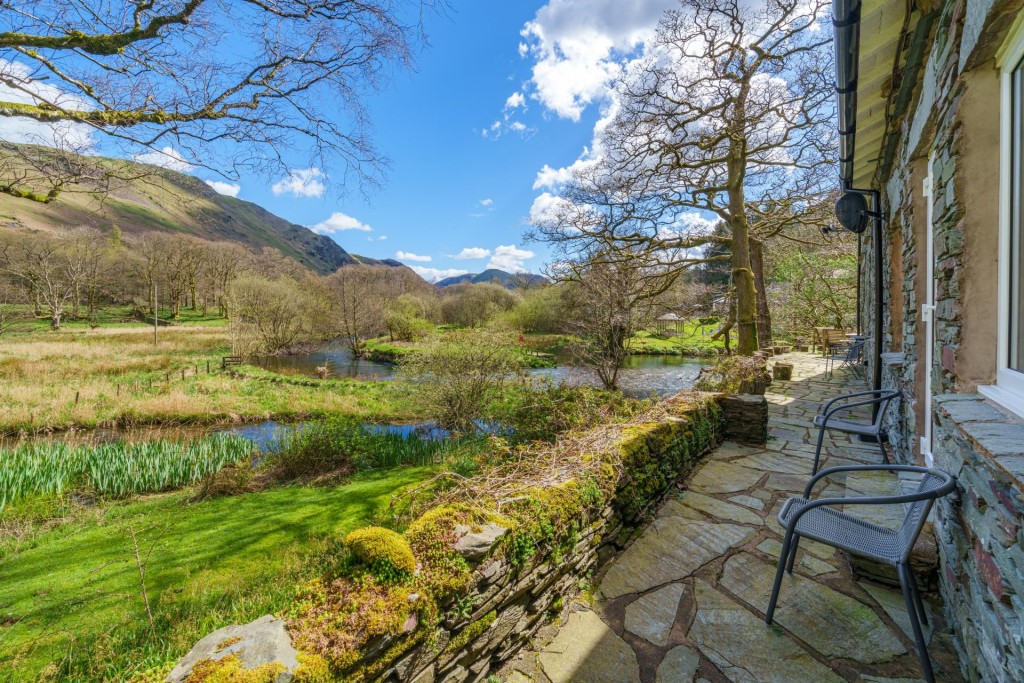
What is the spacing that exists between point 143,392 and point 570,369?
543 inches

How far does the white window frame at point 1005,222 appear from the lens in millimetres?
1538

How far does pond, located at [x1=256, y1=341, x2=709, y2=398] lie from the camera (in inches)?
437

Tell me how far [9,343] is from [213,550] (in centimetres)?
2543

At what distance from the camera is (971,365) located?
180cm

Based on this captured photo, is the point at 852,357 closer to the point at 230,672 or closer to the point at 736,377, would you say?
the point at 736,377

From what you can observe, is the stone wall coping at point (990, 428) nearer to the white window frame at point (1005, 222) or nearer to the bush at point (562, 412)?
the white window frame at point (1005, 222)

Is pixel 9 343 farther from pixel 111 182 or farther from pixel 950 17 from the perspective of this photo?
pixel 950 17

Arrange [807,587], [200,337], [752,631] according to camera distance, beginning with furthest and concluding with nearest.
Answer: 1. [200,337]
2. [807,587]
3. [752,631]

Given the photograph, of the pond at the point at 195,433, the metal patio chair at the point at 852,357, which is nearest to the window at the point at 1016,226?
the pond at the point at 195,433

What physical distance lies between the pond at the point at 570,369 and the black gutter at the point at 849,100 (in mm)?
4495

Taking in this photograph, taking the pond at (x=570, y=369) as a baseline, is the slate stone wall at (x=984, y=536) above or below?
above

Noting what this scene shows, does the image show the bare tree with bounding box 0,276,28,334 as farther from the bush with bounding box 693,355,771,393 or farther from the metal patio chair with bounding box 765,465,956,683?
the metal patio chair with bounding box 765,465,956,683

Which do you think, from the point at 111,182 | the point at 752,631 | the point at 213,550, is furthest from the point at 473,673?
the point at 111,182

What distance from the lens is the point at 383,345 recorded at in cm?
2588
